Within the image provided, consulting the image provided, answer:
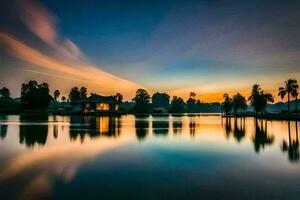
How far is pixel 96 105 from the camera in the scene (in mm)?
101500

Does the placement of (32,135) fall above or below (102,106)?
below

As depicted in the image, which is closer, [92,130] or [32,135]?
[32,135]

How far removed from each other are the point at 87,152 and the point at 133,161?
406 cm

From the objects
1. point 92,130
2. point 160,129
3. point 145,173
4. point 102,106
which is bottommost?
point 145,173

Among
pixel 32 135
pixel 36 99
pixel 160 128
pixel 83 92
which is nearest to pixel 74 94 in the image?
pixel 83 92

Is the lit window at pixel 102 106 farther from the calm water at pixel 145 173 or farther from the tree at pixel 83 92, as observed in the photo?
the calm water at pixel 145 173

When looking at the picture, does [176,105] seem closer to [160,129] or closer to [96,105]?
[96,105]

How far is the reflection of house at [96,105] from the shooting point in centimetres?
9981

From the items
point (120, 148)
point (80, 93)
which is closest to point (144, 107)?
point (80, 93)

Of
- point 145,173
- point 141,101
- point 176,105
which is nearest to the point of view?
point 145,173

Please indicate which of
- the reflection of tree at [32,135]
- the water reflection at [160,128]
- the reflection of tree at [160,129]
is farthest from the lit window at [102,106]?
the reflection of tree at [32,135]

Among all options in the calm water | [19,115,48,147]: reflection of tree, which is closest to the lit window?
[19,115,48,147]: reflection of tree

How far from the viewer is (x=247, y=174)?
13180mm

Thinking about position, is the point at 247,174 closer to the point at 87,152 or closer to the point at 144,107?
the point at 87,152
